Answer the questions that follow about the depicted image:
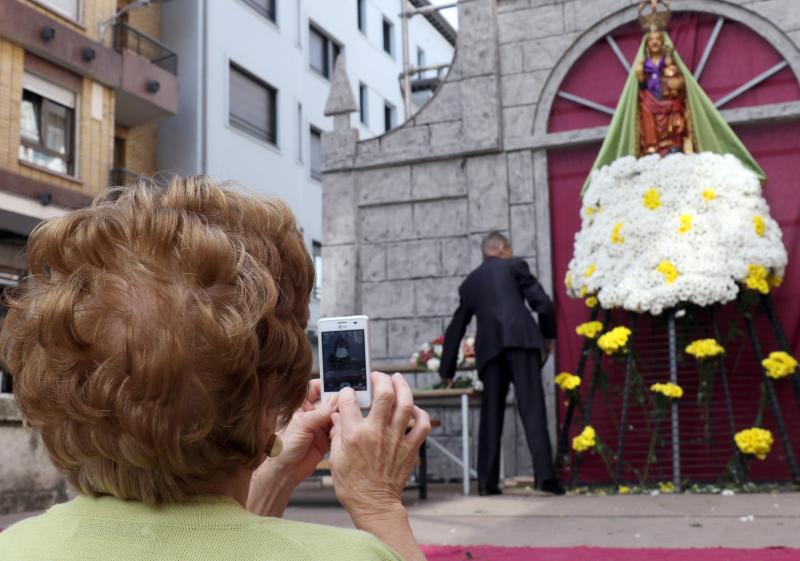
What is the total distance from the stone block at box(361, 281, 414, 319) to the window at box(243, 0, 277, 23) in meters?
13.5

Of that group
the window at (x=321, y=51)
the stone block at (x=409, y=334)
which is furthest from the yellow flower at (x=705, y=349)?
the window at (x=321, y=51)

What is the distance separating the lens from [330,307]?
9906 mm

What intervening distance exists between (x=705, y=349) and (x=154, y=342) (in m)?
6.81

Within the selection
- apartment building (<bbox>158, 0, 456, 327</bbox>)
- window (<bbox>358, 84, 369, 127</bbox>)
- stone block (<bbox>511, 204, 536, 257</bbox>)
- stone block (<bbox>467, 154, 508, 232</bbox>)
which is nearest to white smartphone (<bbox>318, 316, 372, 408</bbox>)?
stone block (<bbox>511, 204, 536, 257</bbox>)

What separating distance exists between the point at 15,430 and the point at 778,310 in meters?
6.13

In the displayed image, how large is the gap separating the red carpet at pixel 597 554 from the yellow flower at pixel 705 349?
3.53m

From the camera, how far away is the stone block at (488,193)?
9.29 meters

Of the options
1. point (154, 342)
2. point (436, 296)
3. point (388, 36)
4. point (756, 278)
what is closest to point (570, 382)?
point (756, 278)

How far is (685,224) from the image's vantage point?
25.1 feet

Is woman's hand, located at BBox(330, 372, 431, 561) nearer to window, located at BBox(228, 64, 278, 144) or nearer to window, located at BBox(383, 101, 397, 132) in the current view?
window, located at BBox(228, 64, 278, 144)

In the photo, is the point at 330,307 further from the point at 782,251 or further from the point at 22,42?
the point at 22,42

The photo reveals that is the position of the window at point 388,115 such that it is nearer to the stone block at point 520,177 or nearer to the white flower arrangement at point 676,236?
the stone block at point 520,177

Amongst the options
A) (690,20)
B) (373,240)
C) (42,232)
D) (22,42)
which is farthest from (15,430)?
(22,42)

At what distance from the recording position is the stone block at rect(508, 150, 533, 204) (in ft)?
30.3
